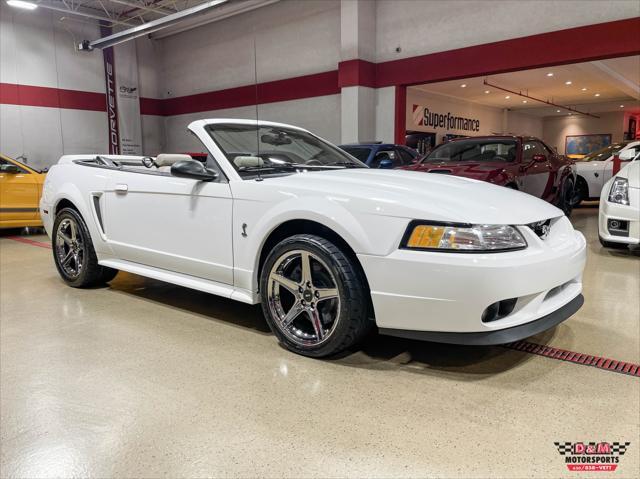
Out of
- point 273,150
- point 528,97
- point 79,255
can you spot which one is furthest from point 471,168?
point 528,97

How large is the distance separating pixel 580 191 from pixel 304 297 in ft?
28.1

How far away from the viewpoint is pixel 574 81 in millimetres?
15188

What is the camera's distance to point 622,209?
4230 mm

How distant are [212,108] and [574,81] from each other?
11992 mm

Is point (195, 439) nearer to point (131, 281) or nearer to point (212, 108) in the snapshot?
point (131, 281)

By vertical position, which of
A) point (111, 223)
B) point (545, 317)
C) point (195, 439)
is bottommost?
point (195, 439)

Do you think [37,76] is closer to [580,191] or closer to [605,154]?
[580,191]

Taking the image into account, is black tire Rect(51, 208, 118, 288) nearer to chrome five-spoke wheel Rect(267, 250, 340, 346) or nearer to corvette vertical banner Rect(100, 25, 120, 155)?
chrome five-spoke wheel Rect(267, 250, 340, 346)

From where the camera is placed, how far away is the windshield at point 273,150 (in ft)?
8.50

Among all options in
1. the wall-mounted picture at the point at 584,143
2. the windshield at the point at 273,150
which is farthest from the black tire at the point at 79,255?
the wall-mounted picture at the point at 584,143

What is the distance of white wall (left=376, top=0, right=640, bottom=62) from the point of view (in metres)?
7.92

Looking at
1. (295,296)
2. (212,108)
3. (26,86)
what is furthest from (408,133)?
(295,296)

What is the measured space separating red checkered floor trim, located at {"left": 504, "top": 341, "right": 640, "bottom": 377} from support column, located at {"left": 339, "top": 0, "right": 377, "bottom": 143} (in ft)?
27.7

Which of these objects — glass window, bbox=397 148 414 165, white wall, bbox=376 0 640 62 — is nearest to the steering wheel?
glass window, bbox=397 148 414 165
